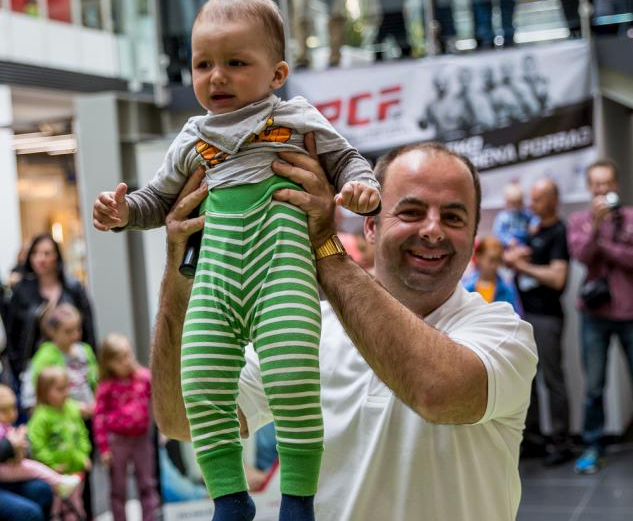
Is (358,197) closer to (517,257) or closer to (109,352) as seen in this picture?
(109,352)

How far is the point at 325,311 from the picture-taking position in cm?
247

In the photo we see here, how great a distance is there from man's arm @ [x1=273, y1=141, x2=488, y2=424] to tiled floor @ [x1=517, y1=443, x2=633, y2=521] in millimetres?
4459

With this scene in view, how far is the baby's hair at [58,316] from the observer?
6531mm

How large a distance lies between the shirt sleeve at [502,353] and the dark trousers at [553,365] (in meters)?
5.33

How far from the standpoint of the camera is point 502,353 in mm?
2158

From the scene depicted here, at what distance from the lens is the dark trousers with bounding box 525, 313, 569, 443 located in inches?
296

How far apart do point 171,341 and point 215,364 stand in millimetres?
387

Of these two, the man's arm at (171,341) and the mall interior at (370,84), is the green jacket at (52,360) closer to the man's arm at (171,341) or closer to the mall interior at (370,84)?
the mall interior at (370,84)

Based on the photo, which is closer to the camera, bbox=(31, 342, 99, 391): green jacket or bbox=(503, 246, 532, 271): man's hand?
bbox=(31, 342, 99, 391): green jacket

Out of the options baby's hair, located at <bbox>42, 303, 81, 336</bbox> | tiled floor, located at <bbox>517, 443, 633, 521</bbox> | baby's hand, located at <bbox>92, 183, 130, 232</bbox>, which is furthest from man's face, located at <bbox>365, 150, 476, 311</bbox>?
baby's hair, located at <bbox>42, 303, 81, 336</bbox>

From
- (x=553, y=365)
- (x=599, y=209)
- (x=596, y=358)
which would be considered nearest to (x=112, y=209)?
(x=599, y=209)

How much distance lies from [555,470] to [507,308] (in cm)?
540

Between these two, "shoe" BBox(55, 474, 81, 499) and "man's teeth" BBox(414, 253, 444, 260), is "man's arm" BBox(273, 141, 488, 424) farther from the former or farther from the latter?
"shoe" BBox(55, 474, 81, 499)

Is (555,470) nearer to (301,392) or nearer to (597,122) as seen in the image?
(597,122)
